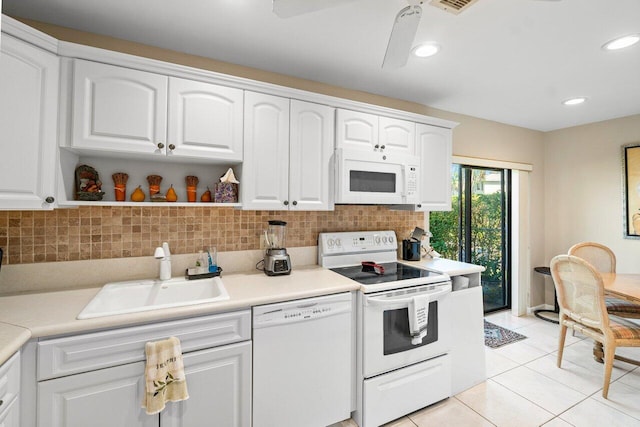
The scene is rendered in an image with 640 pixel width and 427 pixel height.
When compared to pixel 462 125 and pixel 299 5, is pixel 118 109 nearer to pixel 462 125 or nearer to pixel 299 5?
pixel 299 5

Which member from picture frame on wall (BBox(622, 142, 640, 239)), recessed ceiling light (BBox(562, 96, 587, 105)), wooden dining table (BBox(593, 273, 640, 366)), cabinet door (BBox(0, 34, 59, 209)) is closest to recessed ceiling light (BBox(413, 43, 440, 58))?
recessed ceiling light (BBox(562, 96, 587, 105))

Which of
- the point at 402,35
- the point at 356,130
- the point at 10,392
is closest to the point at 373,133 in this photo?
the point at 356,130

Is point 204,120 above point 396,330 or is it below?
above

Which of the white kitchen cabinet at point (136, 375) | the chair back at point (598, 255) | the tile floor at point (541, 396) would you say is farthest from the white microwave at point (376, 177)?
the chair back at point (598, 255)

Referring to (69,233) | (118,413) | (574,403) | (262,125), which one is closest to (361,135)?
(262,125)

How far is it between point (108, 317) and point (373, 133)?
2045mm

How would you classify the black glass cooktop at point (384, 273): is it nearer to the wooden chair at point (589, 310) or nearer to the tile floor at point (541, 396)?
the tile floor at point (541, 396)

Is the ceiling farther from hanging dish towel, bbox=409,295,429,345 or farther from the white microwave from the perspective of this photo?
hanging dish towel, bbox=409,295,429,345

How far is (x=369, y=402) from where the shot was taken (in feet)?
6.15

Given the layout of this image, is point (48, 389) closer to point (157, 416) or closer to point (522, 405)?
point (157, 416)

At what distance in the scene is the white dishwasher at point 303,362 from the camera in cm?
165

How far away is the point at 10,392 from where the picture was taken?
113cm

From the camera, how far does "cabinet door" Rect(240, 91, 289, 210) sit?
196 cm

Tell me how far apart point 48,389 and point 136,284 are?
0.66 m
